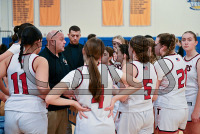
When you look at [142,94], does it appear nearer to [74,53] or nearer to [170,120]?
[170,120]

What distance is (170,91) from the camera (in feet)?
10.6

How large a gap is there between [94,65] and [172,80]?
1383mm

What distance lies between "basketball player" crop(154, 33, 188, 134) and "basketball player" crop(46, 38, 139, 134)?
1046mm

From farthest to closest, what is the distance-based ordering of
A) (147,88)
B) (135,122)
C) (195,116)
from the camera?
(195,116) < (147,88) < (135,122)

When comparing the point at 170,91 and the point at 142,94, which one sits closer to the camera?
the point at 142,94

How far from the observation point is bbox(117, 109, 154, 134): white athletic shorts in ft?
9.27

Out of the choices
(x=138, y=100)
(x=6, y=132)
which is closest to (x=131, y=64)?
(x=138, y=100)

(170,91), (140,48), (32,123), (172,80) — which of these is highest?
(140,48)

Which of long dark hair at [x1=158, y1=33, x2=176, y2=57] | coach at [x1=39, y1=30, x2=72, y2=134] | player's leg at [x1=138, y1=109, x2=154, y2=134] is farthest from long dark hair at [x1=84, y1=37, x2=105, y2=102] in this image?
long dark hair at [x1=158, y1=33, x2=176, y2=57]

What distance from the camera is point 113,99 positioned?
8.25 feet

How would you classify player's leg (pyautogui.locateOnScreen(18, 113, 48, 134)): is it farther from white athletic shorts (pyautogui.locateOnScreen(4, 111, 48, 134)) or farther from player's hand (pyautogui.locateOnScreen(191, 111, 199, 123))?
A: player's hand (pyautogui.locateOnScreen(191, 111, 199, 123))

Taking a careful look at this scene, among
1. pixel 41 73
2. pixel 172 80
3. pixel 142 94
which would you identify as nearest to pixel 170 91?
pixel 172 80

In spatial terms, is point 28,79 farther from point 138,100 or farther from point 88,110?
point 138,100

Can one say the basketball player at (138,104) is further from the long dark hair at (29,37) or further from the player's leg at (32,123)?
→ the long dark hair at (29,37)
